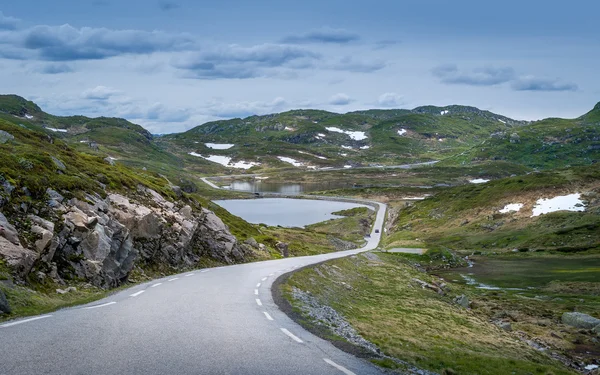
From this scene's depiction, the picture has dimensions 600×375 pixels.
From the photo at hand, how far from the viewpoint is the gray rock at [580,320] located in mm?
38938

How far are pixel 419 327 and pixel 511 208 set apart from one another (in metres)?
112

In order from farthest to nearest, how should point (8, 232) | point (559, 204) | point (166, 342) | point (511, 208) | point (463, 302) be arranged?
point (511, 208), point (559, 204), point (463, 302), point (8, 232), point (166, 342)

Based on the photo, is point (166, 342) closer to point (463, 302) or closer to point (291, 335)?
point (291, 335)

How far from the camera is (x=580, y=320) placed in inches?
1567

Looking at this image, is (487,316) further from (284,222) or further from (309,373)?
(284,222)

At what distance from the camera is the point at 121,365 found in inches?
457

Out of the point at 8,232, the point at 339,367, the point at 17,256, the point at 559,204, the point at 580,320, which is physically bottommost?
the point at 580,320

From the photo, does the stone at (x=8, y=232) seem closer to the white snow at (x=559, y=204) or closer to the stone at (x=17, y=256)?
the stone at (x=17, y=256)

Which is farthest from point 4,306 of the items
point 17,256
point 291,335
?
point 291,335

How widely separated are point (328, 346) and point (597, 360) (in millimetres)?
24963

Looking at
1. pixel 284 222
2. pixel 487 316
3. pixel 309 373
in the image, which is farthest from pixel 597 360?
pixel 284 222

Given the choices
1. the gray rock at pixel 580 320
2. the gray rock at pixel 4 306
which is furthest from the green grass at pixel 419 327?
the gray rock at pixel 4 306

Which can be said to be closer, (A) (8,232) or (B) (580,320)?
(A) (8,232)

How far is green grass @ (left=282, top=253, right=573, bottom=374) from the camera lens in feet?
70.7
